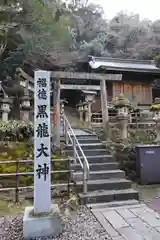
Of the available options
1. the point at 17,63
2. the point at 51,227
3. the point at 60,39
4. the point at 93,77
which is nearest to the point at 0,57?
the point at 17,63

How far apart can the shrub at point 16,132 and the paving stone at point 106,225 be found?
153 inches

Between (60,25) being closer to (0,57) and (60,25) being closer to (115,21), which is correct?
(0,57)

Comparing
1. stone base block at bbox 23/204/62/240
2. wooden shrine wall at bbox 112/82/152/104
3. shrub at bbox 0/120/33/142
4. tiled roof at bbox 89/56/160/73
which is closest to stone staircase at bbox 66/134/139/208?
stone base block at bbox 23/204/62/240

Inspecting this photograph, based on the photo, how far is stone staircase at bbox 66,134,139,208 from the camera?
509 cm

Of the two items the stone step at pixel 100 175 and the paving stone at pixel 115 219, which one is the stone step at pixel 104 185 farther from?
the paving stone at pixel 115 219

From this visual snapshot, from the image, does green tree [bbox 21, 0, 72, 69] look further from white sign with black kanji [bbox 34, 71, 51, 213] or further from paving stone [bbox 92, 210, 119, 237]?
paving stone [bbox 92, 210, 119, 237]

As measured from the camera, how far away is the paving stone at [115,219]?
13.0 ft

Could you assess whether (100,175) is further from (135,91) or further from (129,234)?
(135,91)

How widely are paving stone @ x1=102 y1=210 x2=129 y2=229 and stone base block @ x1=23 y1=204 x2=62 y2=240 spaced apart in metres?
0.95

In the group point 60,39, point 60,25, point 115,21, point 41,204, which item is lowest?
point 41,204

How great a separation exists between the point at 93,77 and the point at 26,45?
31.7 feet

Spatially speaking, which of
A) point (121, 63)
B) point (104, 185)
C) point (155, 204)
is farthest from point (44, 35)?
point (155, 204)

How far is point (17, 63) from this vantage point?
1593cm

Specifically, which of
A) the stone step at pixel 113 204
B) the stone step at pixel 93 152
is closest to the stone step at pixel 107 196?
the stone step at pixel 113 204
